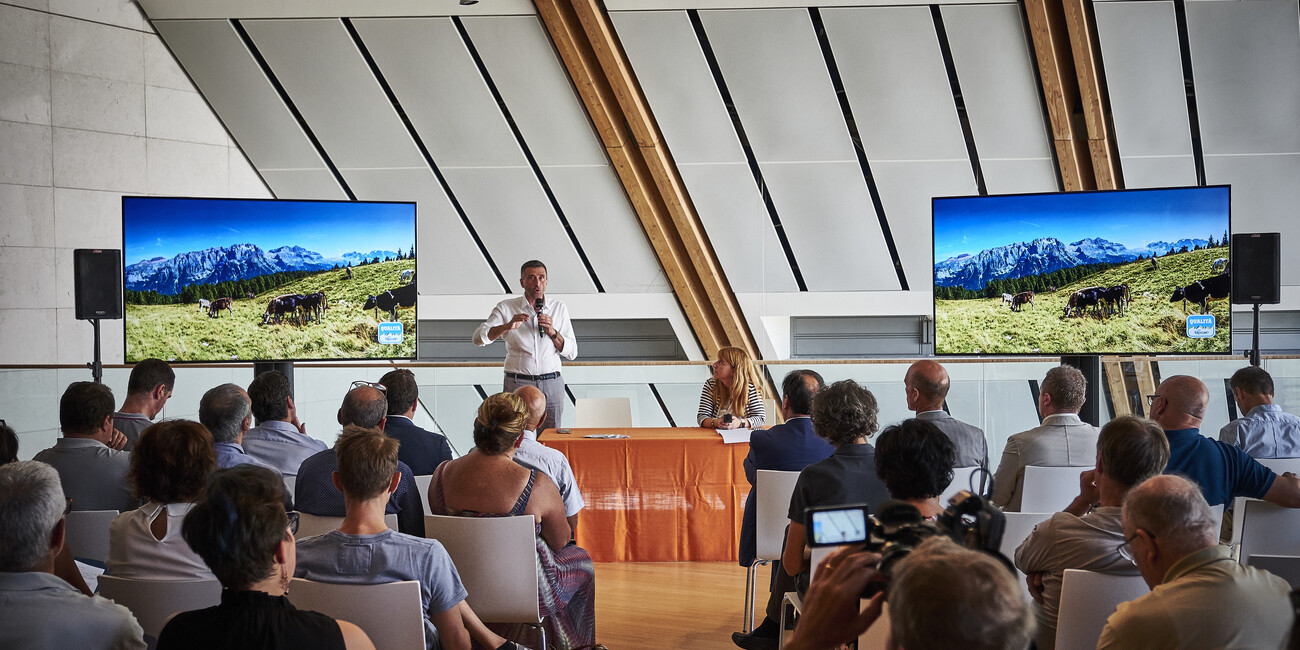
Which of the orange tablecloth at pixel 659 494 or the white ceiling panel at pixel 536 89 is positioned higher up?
the white ceiling panel at pixel 536 89

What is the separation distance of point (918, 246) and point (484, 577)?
19.6ft

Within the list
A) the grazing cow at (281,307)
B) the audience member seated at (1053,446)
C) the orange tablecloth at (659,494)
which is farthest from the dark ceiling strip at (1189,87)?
the grazing cow at (281,307)

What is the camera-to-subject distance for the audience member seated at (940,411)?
3480 millimetres

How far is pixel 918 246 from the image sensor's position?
7941mm

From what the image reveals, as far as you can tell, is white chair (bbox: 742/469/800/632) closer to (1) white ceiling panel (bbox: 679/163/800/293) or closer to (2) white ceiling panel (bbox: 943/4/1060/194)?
(1) white ceiling panel (bbox: 679/163/800/293)

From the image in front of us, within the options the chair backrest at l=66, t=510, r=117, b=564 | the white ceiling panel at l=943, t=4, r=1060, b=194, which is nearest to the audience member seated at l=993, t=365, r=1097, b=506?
the chair backrest at l=66, t=510, r=117, b=564

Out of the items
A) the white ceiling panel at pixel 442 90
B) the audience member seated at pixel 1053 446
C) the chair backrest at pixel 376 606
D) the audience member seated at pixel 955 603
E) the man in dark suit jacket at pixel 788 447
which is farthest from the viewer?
the white ceiling panel at pixel 442 90

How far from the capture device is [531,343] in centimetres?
604

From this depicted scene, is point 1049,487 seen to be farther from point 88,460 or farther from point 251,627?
point 88,460

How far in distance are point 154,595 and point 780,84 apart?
6.09 meters

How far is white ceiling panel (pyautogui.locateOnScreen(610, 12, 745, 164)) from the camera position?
7.04 m

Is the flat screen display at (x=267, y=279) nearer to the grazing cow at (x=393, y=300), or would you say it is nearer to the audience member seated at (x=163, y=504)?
the grazing cow at (x=393, y=300)

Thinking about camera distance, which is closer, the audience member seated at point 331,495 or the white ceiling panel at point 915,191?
the audience member seated at point 331,495

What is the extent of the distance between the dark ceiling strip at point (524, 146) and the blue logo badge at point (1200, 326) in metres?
4.73
